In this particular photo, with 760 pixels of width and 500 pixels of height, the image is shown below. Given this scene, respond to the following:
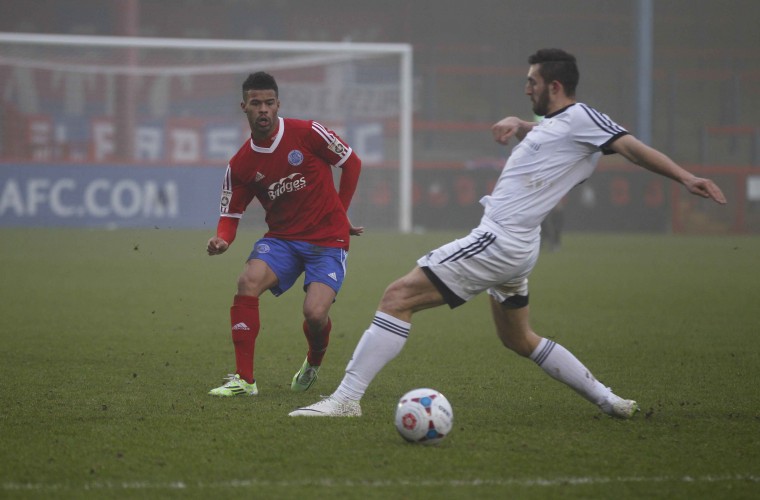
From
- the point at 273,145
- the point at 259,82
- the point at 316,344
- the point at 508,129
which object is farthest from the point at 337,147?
the point at 508,129

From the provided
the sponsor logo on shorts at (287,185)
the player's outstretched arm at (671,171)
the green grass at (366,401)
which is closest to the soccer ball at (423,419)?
the green grass at (366,401)

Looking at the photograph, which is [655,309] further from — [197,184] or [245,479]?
[197,184]

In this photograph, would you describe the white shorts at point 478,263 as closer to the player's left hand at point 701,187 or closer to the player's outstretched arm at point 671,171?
the player's outstretched arm at point 671,171

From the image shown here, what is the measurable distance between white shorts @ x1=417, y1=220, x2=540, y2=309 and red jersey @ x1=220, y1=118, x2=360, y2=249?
1.46m

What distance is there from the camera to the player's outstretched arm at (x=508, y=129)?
5.61 m

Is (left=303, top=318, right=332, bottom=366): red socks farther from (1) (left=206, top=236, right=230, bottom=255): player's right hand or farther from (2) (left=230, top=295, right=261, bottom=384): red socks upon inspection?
(1) (left=206, top=236, right=230, bottom=255): player's right hand

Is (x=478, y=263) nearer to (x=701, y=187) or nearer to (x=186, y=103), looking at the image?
(x=701, y=187)

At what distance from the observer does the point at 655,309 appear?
1115cm

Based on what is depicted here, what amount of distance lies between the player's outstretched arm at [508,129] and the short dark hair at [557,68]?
0.33 meters

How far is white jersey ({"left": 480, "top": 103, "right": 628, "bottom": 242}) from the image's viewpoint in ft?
17.3

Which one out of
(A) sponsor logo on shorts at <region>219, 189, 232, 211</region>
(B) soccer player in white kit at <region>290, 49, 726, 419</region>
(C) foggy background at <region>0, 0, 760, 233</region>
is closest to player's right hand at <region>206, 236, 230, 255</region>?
(A) sponsor logo on shorts at <region>219, 189, 232, 211</region>

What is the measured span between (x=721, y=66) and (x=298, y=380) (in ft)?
106

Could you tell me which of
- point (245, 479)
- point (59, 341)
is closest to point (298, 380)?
point (245, 479)

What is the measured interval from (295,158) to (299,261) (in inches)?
24.0
